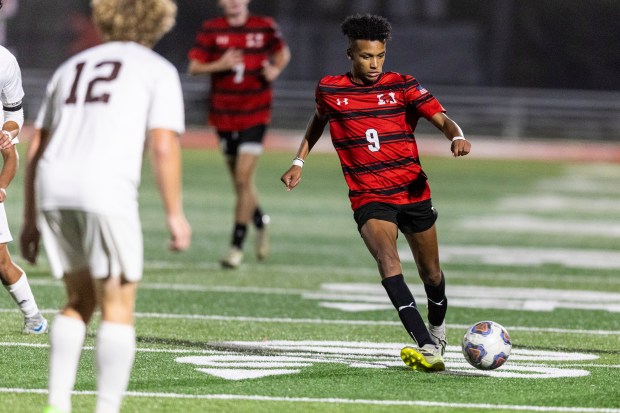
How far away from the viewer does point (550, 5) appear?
33.5m

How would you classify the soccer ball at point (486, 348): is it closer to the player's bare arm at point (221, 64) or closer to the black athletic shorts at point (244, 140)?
the black athletic shorts at point (244, 140)

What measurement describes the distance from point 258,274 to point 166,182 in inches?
272

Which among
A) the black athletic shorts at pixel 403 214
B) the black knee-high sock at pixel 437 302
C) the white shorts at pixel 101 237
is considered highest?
the white shorts at pixel 101 237

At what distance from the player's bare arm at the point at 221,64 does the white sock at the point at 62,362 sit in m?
7.61

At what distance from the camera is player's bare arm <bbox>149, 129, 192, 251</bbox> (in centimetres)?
488

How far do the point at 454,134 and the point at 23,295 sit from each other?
262 cm

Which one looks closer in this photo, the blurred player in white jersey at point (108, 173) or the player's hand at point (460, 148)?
the blurred player in white jersey at point (108, 173)

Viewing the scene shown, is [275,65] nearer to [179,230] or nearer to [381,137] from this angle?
[381,137]

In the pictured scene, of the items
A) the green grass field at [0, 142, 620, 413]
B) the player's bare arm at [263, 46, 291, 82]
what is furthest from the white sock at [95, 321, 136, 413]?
the player's bare arm at [263, 46, 291, 82]

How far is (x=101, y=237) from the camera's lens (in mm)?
4883

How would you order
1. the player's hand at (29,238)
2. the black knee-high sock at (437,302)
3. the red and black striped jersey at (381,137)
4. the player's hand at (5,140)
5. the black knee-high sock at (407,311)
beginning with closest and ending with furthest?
the player's hand at (29,238)
the player's hand at (5,140)
the black knee-high sock at (407,311)
the red and black striped jersey at (381,137)
the black knee-high sock at (437,302)

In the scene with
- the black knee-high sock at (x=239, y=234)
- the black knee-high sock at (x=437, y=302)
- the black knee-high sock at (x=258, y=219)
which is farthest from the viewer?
the black knee-high sock at (x=258, y=219)

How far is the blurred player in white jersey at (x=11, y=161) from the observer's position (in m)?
6.87

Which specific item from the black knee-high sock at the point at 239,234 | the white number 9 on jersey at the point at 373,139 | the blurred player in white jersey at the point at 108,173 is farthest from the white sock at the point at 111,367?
the black knee-high sock at the point at 239,234
